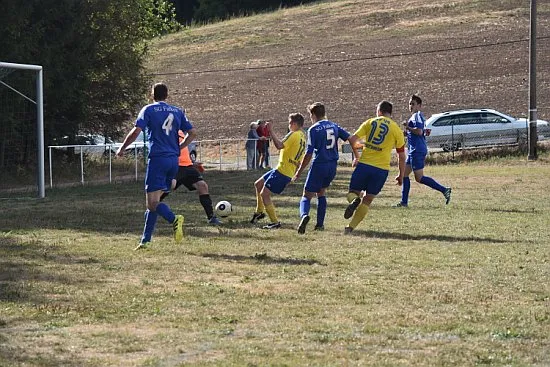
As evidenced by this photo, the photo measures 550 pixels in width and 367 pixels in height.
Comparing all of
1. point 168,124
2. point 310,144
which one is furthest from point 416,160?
point 168,124

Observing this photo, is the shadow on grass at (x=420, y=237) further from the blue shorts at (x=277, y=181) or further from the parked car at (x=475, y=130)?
the parked car at (x=475, y=130)

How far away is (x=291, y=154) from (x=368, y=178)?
1313 millimetres

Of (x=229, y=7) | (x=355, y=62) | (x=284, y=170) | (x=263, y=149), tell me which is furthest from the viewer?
(x=229, y=7)

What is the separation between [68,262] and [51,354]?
4682mm

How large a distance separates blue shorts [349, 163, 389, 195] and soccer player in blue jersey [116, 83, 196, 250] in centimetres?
287

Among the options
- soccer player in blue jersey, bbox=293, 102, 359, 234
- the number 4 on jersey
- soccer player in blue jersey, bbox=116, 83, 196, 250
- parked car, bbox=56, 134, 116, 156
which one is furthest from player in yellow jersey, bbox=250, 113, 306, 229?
parked car, bbox=56, 134, 116, 156

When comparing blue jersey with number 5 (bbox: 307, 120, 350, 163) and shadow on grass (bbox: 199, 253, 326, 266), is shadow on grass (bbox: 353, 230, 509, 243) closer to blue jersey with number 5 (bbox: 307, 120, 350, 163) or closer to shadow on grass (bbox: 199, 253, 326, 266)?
blue jersey with number 5 (bbox: 307, 120, 350, 163)

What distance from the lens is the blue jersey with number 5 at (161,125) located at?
12812 millimetres

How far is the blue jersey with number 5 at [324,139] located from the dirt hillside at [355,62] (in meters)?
38.3

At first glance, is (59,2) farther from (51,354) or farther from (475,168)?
(51,354)

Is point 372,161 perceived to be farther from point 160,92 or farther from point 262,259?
point 160,92

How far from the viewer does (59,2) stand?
98.4 ft

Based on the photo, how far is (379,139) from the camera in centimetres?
1501

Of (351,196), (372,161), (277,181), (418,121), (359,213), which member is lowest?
(359,213)
